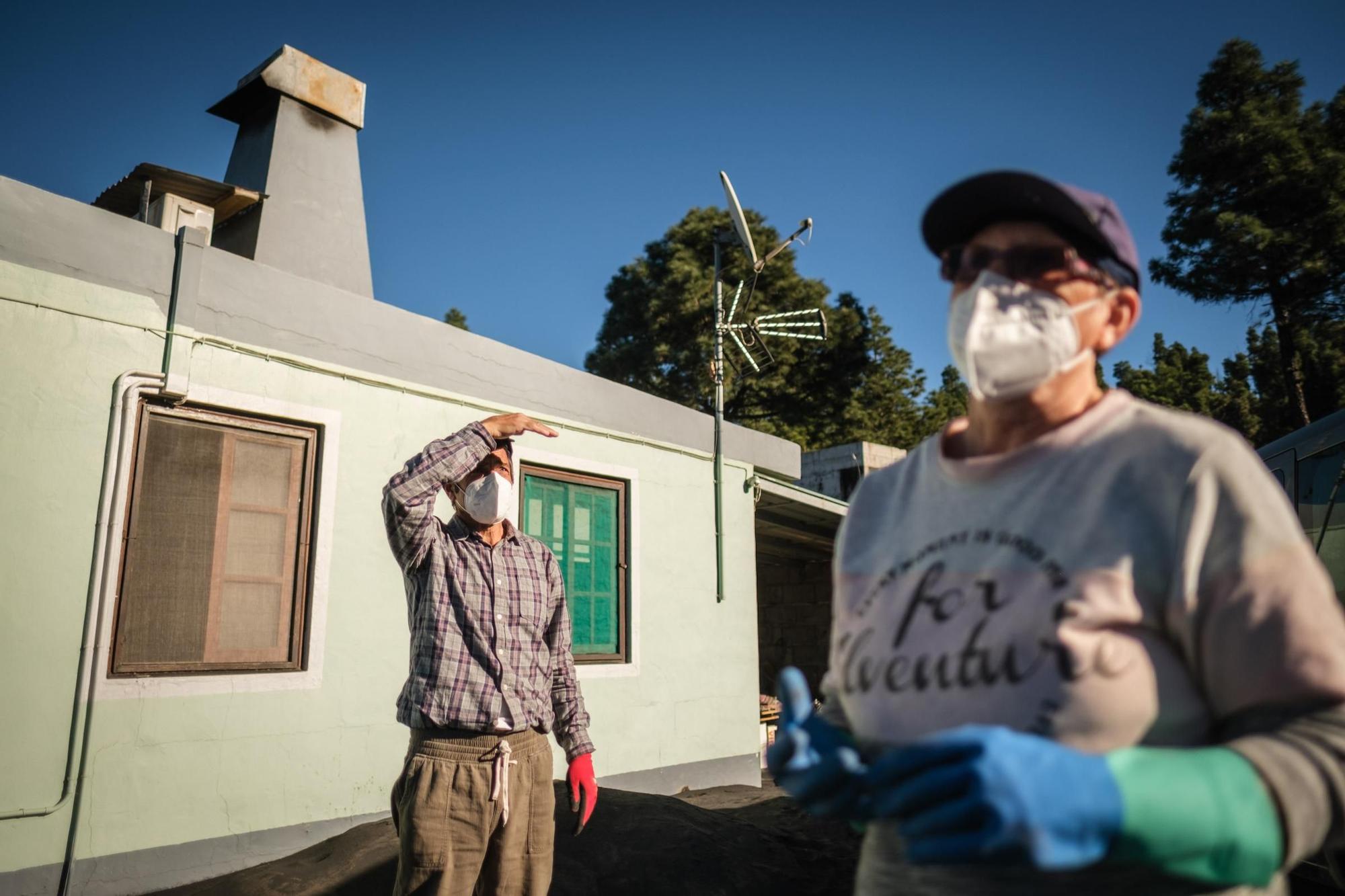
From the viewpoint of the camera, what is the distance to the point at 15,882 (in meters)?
4.25

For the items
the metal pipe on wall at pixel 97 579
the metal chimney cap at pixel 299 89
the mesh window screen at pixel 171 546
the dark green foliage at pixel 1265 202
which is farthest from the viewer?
the dark green foliage at pixel 1265 202

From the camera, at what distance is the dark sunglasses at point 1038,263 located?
118cm

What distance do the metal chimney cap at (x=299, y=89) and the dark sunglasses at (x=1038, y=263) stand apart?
32.4ft

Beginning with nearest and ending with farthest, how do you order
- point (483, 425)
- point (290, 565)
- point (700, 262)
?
point (483, 425) < point (290, 565) < point (700, 262)

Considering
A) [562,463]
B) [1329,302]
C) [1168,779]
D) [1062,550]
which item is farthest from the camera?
[1329,302]

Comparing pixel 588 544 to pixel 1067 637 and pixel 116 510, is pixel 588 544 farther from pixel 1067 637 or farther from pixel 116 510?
pixel 1067 637

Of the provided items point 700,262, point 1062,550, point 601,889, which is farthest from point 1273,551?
point 700,262

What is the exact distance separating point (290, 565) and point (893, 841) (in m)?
4.96

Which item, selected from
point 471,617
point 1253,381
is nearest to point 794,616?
point 471,617

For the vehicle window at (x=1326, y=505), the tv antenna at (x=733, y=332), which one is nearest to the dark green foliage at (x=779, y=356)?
the tv antenna at (x=733, y=332)

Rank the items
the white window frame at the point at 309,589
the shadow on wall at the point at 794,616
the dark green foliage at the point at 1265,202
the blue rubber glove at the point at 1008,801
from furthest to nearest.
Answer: the dark green foliage at the point at 1265,202 → the shadow on wall at the point at 794,616 → the white window frame at the point at 309,589 → the blue rubber glove at the point at 1008,801

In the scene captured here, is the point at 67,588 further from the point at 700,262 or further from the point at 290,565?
the point at 700,262

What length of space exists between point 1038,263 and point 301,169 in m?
9.32

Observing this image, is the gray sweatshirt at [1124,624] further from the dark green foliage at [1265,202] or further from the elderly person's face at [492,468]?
the dark green foliage at [1265,202]
